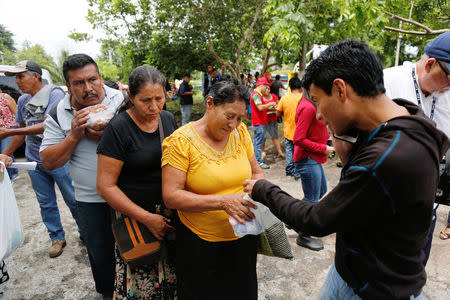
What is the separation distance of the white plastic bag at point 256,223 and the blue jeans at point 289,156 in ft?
13.5

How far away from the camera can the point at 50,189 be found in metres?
3.18

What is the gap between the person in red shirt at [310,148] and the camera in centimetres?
305

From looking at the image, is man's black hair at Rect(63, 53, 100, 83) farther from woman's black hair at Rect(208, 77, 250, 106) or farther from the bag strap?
woman's black hair at Rect(208, 77, 250, 106)

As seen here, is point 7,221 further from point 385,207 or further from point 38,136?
point 385,207

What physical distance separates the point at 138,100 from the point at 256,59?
11804mm

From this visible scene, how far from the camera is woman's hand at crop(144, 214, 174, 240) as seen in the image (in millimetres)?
1775

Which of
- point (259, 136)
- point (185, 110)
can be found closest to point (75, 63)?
point (259, 136)

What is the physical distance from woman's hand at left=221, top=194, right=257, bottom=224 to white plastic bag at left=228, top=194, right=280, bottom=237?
19mm

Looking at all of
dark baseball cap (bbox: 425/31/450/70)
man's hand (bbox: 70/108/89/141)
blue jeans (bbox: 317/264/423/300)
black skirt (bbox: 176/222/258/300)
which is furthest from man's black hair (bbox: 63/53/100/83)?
dark baseball cap (bbox: 425/31/450/70)

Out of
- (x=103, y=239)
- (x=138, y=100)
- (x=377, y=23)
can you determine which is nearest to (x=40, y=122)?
(x=103, y=239)

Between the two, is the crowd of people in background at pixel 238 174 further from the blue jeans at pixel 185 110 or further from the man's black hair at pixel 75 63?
the blue jeans at pixel 185 110

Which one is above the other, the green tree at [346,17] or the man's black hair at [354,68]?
the green tree at [346,17]

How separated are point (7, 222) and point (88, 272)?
139 centimetres

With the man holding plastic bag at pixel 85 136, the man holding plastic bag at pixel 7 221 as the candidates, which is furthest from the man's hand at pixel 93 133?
the man holding plastic bag at pixel 7 221
